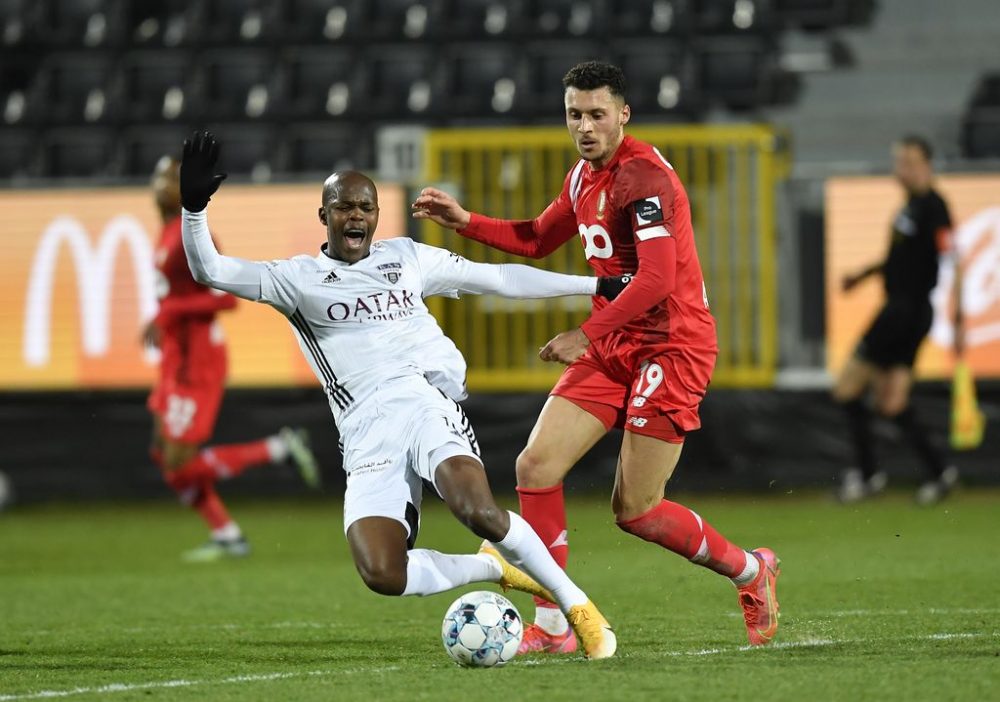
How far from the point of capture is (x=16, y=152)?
602 inches

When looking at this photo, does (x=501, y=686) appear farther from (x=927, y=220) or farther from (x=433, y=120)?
(x=433, y=120)

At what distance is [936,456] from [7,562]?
6.08m

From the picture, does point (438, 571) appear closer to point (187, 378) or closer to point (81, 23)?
point (187, 378)

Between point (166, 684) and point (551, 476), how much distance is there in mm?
1555

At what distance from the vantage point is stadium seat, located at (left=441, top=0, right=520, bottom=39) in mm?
15109

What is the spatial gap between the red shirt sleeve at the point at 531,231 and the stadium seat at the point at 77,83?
986 centimetres

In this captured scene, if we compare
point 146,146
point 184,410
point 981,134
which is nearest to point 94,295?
point 146,146

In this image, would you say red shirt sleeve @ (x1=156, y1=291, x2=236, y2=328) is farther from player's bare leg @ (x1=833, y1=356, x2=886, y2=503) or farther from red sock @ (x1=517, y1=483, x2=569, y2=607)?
player's bare leg @ (x1=833, y1=356, x2=886, y2=503)

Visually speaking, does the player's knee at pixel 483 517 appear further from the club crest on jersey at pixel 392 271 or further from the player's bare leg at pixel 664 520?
the club crest on jersey at pixel 392 271

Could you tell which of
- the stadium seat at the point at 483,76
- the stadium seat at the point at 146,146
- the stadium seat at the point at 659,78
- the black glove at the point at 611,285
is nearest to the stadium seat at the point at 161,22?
the stadium seat at the point at 146,146

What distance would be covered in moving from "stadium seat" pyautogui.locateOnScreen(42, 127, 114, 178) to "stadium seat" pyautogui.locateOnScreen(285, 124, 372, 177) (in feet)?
5.76

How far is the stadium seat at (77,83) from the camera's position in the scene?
15.5 meters

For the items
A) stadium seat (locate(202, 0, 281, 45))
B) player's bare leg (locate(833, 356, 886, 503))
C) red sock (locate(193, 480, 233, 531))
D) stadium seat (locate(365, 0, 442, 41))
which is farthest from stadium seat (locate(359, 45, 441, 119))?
red sock (locate(193, 480, 233, 531))

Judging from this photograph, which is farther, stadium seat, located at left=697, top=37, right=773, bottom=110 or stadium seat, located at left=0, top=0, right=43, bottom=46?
stadium seat, located at left=0, top=0, right=43, bottom=46
